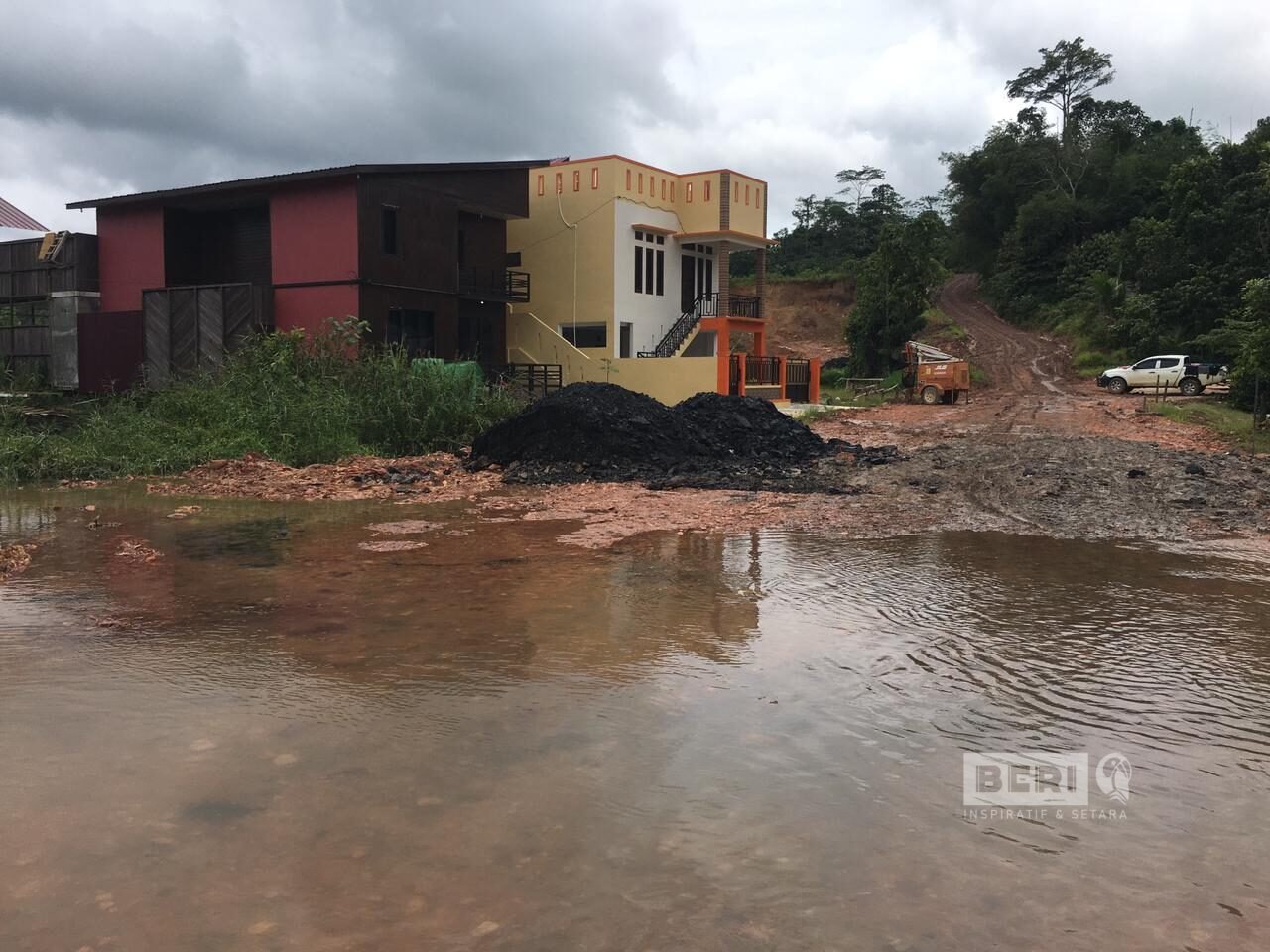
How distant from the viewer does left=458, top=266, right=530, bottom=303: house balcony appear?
27.8 m

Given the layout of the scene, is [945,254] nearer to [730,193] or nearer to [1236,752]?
[730,193]

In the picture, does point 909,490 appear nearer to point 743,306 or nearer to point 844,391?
point 743,306

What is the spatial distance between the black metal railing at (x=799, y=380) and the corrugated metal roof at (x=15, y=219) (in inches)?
936

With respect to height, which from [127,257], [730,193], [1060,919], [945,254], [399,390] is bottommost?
[1060,919]

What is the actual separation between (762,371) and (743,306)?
16.4 ft

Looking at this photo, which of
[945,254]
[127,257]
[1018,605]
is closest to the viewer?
[1018,605]

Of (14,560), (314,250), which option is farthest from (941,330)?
(14,560)

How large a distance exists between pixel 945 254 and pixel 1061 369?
1096 inches

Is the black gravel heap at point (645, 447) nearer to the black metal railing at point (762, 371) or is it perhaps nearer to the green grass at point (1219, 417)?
the green grass at point (1219, 417)

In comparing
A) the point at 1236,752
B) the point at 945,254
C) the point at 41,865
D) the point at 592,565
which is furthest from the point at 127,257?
the point at 945,254

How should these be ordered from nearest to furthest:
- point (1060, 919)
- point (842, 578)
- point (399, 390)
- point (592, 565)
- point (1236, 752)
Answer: point (1060, 919) < point (1236, 752) < point (842, 578) < point (592, 565) < point (399, 390)

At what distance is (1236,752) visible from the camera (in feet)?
14.6

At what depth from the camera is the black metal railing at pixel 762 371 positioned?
106ft

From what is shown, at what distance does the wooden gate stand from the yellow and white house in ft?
30.4
